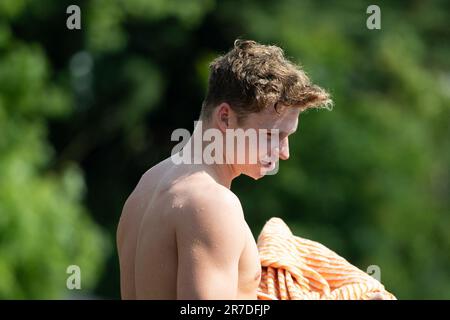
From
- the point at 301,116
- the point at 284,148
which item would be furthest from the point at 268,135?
the point at 301,116

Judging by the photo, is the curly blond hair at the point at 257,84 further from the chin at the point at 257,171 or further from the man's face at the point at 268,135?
the chin at the point at 257,171

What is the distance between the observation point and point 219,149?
307cm

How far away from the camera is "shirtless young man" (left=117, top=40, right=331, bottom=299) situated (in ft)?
9.37

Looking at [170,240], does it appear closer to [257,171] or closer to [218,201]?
[218,201]

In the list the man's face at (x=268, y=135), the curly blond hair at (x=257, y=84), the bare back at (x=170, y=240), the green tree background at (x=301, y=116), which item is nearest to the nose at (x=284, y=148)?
the man's face at (x=268, y=135)

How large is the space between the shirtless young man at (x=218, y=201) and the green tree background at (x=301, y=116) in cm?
1003

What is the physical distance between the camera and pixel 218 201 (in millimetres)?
2883

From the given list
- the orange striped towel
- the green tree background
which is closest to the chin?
the orange striped towel

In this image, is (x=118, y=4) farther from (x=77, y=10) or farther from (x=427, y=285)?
(x=427, y=285)

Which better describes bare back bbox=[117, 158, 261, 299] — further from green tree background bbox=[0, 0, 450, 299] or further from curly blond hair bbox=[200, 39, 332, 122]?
green tree background bbox=[0, 0, 450, 299]

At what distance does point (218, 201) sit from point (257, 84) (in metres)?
0.33

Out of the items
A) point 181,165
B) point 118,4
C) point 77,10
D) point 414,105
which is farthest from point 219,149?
point 414,105

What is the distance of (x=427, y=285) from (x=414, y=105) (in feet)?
10.5

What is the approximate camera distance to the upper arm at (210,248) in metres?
2.84
